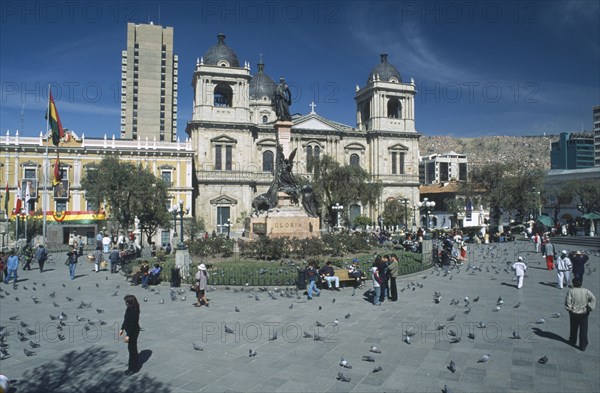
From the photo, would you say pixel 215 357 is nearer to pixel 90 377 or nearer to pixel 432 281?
pixel 90 377

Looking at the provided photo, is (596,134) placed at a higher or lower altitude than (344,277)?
higher

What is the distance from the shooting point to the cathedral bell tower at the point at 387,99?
180ft

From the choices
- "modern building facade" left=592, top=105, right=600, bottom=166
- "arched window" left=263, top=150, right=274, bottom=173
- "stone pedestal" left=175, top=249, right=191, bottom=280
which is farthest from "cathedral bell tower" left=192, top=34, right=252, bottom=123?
"modern building facade" left=592, top=105, right=600, bottom=166

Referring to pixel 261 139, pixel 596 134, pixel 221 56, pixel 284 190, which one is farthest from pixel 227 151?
pixel 596 134

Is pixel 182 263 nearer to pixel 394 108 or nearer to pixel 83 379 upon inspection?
pixel 83 379

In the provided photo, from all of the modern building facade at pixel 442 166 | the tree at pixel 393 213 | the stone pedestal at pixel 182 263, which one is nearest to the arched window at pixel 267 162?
the tree at pixel 393 213

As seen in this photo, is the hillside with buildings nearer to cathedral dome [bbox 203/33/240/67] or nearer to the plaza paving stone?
cathedral dome [bbox 203/33/240/67]

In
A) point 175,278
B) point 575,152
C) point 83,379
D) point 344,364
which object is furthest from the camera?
point 575,152

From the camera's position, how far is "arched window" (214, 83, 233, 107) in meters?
50.1

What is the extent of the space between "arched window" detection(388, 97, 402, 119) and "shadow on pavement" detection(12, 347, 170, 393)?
2090 inches

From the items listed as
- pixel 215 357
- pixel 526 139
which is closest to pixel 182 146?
pixel 215 357

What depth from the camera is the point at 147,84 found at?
261ft

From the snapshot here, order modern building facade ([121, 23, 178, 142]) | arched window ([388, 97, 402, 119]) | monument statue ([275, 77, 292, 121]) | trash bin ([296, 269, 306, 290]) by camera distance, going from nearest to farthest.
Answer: trash bin ([296, 269, 306, 290]) < monument statue ([275, 77, 292, 121]) < arched window ([388, 97, 402, 119]) < modern building facade ([121, 23, 178, 142])

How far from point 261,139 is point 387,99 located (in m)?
17.1
